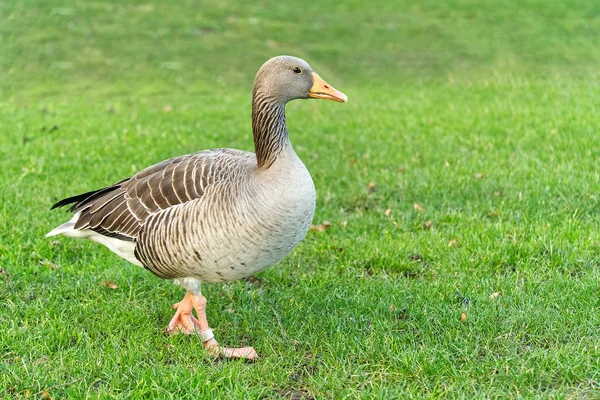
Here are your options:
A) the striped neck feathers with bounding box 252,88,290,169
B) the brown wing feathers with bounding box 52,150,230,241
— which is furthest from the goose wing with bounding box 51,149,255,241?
the striped neck feathers with bounding box 252,88,290,169

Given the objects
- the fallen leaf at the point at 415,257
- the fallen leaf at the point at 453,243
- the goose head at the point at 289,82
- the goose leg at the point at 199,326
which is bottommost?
the goose leg at the point at 199,326

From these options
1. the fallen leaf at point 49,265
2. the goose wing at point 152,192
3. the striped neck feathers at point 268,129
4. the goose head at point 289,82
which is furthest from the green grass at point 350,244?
the goose head at point 289,82

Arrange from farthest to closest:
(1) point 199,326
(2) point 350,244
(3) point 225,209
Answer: (2) point 350,244 → (1) point 199,326 → (3) point 225,209

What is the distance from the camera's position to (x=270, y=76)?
434 cm

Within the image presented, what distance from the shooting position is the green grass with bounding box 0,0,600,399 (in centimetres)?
400

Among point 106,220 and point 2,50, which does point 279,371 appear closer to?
point 106,220

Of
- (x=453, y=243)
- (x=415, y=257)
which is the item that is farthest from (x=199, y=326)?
(x=453, y=243)

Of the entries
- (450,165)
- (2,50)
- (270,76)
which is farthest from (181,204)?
(2,50)

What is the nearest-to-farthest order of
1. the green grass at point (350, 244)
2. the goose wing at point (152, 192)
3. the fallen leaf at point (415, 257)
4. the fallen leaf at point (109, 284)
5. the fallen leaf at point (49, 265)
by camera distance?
1. the green grass at point (350, 244)
2. the goose wing at point (152, 192)
3. the fallen leaf at point (109, 284)
4. the fallen leaf at point (49, 265)
5. the fallen leaf at point (415, 257)

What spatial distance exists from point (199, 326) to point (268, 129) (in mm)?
1537

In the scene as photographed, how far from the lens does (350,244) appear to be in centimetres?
600

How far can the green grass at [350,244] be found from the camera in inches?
157

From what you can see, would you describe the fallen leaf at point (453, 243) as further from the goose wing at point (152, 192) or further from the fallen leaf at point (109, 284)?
the fallen leaf at point (109, 284)

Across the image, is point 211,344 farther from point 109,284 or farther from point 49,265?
point 49,265
